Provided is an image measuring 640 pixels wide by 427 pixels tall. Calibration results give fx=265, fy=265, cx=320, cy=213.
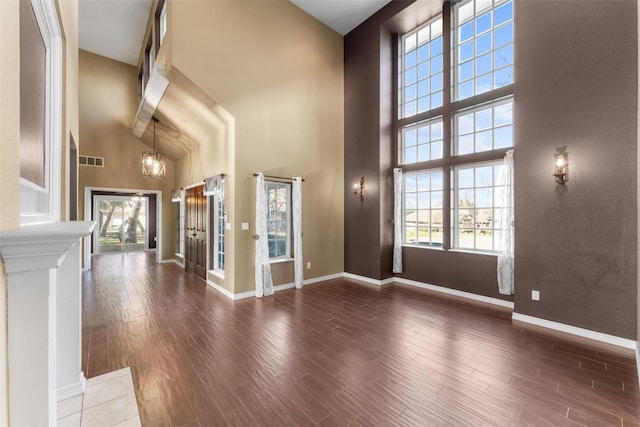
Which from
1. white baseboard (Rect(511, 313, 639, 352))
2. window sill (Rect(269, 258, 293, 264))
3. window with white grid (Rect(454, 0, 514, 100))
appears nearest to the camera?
white baseboard (Rect(511, 313, 639, 352))

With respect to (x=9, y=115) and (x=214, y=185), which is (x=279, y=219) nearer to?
(x=214, y=185)

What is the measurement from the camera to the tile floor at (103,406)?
6.26ft

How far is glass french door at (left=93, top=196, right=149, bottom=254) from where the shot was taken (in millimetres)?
10148

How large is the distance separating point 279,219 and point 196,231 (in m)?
2.54

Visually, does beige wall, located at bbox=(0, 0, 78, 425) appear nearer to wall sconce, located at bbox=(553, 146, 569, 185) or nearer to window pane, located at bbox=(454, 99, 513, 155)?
wall sconce, located at bbox=(553, 146, 569, 185)

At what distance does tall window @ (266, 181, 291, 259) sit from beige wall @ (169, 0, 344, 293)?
31 centimetres

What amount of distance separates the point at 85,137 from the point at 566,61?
9909 mm

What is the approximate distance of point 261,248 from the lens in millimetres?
4738

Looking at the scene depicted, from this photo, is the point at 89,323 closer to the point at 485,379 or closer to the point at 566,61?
the point at 485,379

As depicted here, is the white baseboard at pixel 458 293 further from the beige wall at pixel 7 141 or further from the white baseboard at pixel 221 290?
the beige wall at pixel 7 141

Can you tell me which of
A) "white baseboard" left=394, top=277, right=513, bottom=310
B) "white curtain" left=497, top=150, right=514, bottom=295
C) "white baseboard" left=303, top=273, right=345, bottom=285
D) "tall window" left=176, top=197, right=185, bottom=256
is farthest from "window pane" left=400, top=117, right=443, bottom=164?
"tall window" left=176, top=197, right=185, bottom=256

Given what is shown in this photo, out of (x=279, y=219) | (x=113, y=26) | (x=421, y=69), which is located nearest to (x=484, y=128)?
(x=421, y=69)

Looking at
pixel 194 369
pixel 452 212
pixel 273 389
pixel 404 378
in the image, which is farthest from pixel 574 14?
pixel 194 369

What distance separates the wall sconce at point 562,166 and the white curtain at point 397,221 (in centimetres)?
255
